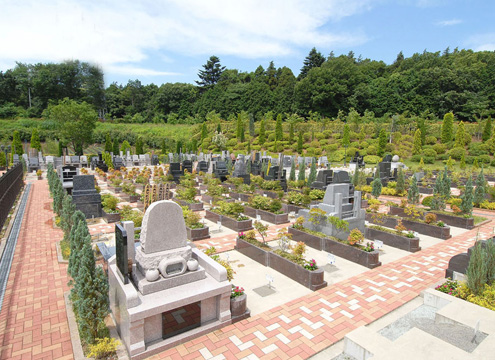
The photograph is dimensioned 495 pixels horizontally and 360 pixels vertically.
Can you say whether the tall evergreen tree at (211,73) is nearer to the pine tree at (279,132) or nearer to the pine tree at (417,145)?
the pine tree at (279,132)

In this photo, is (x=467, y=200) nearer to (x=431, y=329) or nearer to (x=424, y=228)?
(x=424, y=228)

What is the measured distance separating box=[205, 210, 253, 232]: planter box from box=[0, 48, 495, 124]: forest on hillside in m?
44.0

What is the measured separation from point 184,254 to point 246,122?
167 feet

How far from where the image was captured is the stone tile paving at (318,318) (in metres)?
5.53

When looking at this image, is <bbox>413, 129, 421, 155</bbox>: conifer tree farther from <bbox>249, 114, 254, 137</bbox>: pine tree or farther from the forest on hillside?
<bbox>249, 114, 254, 137</bbox>: pine tree

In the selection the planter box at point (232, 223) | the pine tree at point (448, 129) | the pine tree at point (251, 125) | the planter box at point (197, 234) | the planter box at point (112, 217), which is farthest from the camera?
the pine tree at point (251, 125)

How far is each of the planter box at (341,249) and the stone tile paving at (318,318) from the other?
0.33 metres

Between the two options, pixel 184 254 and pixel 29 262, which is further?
pixel 29 262

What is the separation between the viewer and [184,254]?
6.35 meters

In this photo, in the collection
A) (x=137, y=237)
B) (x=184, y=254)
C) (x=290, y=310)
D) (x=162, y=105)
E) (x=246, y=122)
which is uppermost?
(x=162, y=105)

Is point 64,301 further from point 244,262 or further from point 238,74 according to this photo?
point 238,74

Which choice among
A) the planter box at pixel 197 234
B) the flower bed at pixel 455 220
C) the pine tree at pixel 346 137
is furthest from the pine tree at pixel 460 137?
the planter box at pixel 197 234

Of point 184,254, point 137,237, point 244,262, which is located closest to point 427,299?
point 244,262

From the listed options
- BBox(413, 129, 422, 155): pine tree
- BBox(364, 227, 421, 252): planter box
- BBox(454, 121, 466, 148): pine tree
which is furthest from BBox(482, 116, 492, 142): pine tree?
BBox(364, 227, 421, 252): planter box
